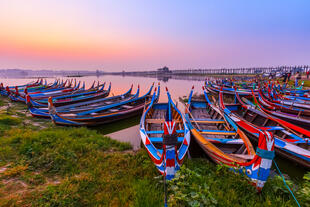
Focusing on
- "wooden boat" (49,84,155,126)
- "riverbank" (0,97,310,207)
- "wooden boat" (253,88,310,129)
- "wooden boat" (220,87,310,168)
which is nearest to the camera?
"riverbank" (0,97,310,207)

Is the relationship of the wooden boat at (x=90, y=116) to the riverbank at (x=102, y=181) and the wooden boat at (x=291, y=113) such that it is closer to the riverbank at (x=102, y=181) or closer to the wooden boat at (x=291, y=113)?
the riverbank at (x=102, y=181)

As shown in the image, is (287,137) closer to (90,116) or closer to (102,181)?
(102,181)

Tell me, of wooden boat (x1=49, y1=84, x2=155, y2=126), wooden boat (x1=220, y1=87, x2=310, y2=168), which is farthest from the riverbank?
wooden boat (x1=49, y1=84, x2=155, y2=126)

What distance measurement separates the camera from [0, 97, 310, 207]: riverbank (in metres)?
2.93

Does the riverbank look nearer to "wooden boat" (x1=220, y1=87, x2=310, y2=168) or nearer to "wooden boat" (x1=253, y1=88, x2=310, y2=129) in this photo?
"wooden boat" (x1=220, y1=87, x2=310, y2=168)

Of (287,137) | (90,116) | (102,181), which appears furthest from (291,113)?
(90,116)

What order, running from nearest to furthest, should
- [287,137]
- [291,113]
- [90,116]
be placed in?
[287,137], [291,113], [90,116]

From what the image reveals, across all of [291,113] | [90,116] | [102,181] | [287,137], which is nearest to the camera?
[102,181]

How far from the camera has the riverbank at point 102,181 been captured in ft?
9.61

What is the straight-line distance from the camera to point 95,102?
12.5 metres

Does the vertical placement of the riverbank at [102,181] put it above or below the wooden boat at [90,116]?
below

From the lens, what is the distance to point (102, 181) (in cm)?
386

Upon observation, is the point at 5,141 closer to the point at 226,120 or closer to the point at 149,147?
the point at 149,147

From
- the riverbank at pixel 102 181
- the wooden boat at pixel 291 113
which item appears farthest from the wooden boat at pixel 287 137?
the riverbank at pixel 102 181
